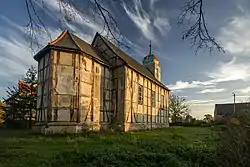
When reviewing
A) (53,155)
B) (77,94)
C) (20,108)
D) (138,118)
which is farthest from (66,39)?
(20,108)

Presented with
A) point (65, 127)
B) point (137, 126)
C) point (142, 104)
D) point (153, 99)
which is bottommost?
point (137, 126)

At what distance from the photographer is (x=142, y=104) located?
27.2m

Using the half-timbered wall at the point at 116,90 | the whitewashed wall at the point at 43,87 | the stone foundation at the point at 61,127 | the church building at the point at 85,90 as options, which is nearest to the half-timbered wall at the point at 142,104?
the church building at the point at 85,90

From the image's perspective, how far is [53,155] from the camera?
1049 centimetres

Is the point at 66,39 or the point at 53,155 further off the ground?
the point at 66,39

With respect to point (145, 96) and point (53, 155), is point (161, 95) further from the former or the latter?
point (53, 155)

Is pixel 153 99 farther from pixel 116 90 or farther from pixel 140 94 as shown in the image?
pixel 116 90

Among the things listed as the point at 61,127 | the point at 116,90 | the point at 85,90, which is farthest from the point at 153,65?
the point at 61,127

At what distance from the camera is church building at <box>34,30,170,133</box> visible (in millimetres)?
19141

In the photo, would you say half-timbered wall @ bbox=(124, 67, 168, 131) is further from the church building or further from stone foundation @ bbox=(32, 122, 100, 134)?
stone foundation @ bbox=(32, 122, 100, 134)

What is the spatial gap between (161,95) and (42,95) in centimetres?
1757

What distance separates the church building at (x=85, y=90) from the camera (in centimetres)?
1914

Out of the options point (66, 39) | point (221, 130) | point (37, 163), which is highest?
point (66, 39)

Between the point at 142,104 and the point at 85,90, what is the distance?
26.6 feet
